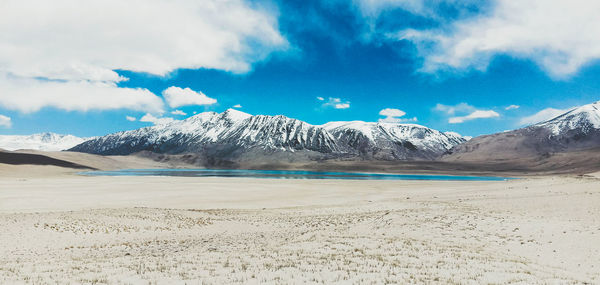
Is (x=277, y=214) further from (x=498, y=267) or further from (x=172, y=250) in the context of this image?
(x=498, y=267)

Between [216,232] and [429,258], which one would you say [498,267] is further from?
[216,232]

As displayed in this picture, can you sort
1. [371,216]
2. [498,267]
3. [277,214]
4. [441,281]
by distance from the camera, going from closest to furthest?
1. [441,281]
2. [498,267]
3. [371,216]
4. [277,214]

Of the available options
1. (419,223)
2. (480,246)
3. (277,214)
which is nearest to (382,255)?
(480,246)

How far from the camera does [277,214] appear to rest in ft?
104

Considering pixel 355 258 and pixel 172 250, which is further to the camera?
pixel 172 250

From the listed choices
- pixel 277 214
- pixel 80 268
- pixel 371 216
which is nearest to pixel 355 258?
pixel 80 268

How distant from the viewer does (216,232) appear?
23156 millimetres

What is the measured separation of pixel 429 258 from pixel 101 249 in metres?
15.6

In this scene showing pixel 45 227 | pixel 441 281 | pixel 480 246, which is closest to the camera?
pixel 441 281

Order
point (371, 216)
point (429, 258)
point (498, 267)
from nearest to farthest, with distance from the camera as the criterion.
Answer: point (498, 267), point (429, 258), point (371, 216)

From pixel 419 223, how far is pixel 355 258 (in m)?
11.1

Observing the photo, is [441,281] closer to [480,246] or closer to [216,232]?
[480,246]

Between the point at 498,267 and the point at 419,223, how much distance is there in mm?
11228

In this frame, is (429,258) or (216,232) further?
(216,232)
